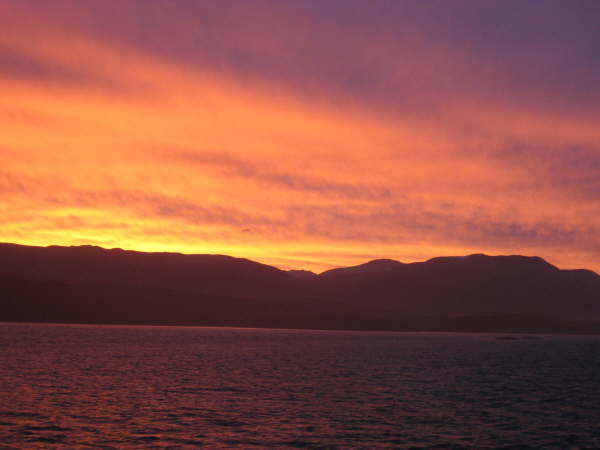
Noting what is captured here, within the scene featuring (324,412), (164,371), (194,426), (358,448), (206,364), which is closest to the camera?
(358,448)

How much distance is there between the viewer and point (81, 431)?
4862 cm

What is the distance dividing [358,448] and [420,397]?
3219 centimetres

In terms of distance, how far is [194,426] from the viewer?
170 feet

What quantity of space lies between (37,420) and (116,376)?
4027 centimetres

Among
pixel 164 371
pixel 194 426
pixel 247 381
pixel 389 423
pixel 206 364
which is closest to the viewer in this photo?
pixel 194 426

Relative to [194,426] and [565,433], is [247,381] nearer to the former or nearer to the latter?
[194,426]

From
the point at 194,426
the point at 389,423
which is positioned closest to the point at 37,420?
the point at 194,426

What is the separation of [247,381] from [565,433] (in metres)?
46.6

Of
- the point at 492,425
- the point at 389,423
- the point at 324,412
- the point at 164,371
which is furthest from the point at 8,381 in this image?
the point at 492,425

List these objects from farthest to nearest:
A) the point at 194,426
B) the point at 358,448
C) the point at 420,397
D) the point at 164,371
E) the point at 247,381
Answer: the point at 164,371 < the point at 247,381 < the point at 420,397 < the point at 194,426 < the point at 358,448

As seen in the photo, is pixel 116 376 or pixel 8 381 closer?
pixel 8 381

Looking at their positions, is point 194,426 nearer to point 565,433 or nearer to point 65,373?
point 565,433

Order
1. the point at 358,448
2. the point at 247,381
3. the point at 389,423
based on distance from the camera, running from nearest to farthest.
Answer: the point at 358,448 < the point at 389,423 < the point at 247,381

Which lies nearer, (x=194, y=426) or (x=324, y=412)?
(x=194, y=426)
